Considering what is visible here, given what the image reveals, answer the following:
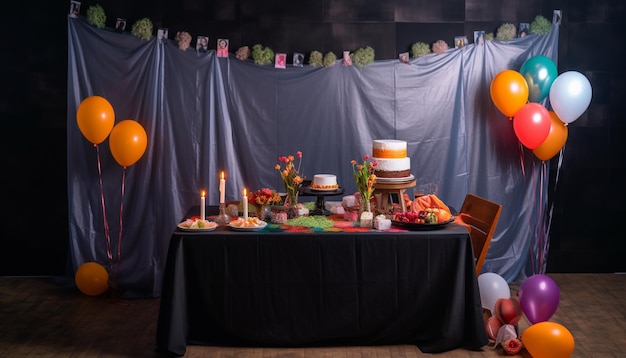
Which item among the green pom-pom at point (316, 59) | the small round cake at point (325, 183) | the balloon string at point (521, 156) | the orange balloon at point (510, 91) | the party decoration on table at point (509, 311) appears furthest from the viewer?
the balloon string at point (521, 156)

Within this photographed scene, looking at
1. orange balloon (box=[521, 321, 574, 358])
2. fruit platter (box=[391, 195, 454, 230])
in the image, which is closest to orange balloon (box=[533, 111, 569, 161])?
fruit platter (box=[391, 195, 454, 230])

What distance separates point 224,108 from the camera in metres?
6.22

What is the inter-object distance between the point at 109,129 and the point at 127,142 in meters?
0.18

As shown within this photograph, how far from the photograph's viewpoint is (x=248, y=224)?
4.80 meters

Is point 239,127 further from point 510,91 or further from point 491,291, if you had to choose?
point 491,291

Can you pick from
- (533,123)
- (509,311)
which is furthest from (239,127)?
(509,311)

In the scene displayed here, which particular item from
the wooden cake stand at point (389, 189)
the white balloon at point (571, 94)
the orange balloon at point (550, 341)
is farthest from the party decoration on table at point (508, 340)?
the white balloon at point (571, 94)

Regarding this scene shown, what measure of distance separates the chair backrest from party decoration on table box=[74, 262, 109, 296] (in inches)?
98.8

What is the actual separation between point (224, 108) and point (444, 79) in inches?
64.0

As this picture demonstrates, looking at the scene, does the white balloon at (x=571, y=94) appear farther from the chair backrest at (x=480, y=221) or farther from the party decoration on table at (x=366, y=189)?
the party decoration on table at (x=366, y=189)

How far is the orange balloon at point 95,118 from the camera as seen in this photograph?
18.8 ft

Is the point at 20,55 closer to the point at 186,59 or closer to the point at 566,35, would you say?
the point at 186,59

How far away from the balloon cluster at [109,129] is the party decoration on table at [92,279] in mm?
763

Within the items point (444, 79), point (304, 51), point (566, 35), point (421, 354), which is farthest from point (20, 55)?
point (566, 35)
